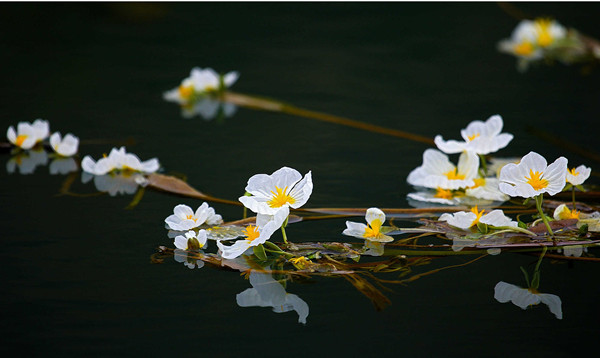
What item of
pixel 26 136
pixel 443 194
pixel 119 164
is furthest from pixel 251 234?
pixel 26 136

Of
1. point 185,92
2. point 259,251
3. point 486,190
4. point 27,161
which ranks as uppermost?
point 185,92

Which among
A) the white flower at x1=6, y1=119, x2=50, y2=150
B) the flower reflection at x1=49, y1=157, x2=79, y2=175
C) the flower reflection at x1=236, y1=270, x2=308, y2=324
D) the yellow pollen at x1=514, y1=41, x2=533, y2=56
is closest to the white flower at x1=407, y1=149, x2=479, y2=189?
the flower reflection at x1=236, y1=270, x2=308, y2=324

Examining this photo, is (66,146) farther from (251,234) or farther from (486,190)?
(486,190)

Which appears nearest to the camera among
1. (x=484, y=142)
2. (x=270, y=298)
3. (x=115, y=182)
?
(x=270, y=298)

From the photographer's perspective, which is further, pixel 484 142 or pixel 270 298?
pixel 484 142

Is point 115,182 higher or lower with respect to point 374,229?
higher

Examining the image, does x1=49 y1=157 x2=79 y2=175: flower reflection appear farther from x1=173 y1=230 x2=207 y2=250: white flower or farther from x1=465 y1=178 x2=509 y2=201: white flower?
x1=465 y1=178 x2=509 y2=201: white flower
